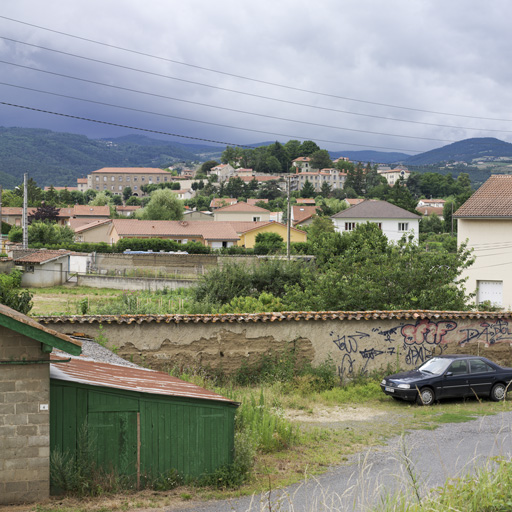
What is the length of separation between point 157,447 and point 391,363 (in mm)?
10769

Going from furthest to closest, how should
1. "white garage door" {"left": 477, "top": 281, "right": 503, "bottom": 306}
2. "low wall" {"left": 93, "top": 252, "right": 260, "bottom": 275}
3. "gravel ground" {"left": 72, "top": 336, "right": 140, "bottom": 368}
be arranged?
"low wall" {"left": 93, "top": 252, "right": 260, "bottom": 275} < "white garage door" {"left": 477, "top": 281, "right": 503, "bottom": 306} < "gravel ground" {"left": 72, "top": 336, "right": 140, "bottom": 368}

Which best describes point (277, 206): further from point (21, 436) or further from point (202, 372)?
point (21, 436)

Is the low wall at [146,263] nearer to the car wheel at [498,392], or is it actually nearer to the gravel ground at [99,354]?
the gravel ground at [99,354]

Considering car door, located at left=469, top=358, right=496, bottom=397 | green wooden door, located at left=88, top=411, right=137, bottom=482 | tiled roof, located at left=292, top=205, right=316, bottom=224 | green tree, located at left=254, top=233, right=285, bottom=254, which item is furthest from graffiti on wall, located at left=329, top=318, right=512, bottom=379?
tiled roof, located at left=292, top=205, right=316, bottom=224

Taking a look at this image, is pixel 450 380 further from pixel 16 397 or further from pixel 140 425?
pixel 16 397

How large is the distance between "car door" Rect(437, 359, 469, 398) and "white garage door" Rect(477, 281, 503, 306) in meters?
20.5

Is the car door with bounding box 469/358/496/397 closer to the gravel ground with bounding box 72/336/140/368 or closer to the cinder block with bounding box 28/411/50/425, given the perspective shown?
the gravel ground with bounding box 72/336/140/368

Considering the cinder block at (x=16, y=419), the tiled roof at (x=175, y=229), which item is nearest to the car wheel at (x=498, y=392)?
the cinder block at (x=16, y=419)

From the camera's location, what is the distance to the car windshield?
17.4 meters

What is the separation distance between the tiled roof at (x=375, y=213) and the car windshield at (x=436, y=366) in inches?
2648

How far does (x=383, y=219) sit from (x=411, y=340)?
6577 centimetres

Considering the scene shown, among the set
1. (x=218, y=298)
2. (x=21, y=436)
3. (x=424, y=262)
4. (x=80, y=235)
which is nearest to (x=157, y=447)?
(x=21, y=436)

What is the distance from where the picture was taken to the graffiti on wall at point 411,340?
63.8 feet

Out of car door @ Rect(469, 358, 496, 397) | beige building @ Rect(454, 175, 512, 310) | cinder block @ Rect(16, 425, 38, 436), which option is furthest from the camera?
beige building @ Rect(454, 175, 512, 310)
